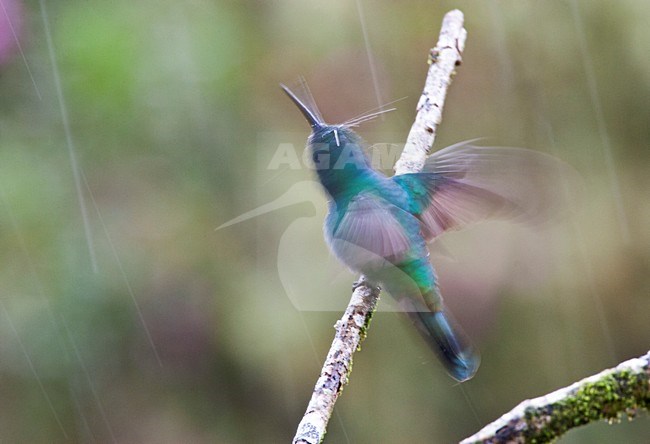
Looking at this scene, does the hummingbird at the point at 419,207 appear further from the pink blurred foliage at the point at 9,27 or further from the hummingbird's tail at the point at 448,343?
the pink blurred foliage at the point at 9,27

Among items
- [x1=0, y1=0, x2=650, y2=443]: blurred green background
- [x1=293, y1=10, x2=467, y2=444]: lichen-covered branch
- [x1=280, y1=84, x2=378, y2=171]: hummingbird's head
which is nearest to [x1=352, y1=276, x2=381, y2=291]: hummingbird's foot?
[x1=293, y1=10, x2=467, y2=444]: lichen-covered branch

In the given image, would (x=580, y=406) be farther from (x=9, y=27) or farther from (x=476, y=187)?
(x=9, y=27)

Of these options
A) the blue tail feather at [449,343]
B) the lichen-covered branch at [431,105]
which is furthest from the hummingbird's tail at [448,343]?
the lichen-covered branch at [431,105]

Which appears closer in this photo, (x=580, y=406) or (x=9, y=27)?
(x=580, y=406)

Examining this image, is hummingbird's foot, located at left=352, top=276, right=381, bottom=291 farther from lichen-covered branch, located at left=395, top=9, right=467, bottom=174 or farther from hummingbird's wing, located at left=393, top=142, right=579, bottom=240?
lichen-covered branch, located at left=395, top=9, right=467, bottom=174

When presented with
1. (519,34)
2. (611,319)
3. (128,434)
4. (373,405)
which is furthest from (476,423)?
(519,34)

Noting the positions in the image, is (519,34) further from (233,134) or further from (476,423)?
(476,423)

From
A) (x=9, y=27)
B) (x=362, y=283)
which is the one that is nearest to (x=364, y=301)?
(x=362, y=283)
